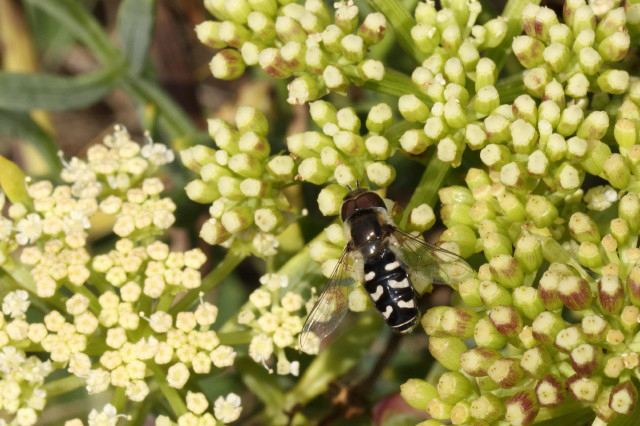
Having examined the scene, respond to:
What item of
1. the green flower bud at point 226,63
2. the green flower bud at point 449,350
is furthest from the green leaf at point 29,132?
the green flower bud at point 449,350

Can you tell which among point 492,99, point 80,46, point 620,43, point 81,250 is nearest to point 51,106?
point 81,250

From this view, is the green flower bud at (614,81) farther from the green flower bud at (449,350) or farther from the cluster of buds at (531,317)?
the green flower bud at (449,350)

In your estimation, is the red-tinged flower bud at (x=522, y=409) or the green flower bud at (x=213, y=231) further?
the green flower bud at (x=213, y=231)

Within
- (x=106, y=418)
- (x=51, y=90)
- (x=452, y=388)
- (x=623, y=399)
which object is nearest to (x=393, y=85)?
(x=452, y=388)

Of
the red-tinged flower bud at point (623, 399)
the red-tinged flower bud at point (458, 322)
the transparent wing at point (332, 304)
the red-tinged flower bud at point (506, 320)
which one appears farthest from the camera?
the transparent wing at point (332, 304)

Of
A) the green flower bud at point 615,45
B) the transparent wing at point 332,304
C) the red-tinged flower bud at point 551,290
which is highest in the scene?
the green flower bud at point 615,45

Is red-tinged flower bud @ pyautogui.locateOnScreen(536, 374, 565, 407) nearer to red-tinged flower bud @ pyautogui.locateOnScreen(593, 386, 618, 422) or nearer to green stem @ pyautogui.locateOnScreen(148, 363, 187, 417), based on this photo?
red-tinged flower bud @ pyautogui.locateOnScreen(593, 386, 618, 422)
